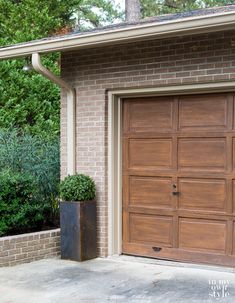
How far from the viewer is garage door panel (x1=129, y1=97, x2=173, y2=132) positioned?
22.7ft

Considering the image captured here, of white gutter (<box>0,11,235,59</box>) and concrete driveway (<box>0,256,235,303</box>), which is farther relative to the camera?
white gutter (<box>0,11,235,59</box>)

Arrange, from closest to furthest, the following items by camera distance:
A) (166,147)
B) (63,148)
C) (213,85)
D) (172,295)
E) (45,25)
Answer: (172,295), (213,85), (166,147), (63,148), (45,25)

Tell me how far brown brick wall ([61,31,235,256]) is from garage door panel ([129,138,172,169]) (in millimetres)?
416

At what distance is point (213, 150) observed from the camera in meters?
6.55

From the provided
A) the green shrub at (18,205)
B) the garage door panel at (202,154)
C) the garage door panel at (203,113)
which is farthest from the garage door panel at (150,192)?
the green shrub at (18,205)

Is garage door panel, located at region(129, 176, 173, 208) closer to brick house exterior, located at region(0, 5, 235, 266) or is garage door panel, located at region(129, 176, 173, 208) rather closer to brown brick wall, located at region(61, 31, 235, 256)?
brick house exterior, located at region(0, 5, 235, 266)

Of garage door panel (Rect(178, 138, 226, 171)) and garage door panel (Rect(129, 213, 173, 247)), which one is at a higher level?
garage door panel (Rect(178, 138, 226, 171))

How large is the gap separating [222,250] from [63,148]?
2.78m

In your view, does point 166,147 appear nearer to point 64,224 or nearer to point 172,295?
point 64,224

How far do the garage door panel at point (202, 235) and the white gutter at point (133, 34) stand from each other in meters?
2.45

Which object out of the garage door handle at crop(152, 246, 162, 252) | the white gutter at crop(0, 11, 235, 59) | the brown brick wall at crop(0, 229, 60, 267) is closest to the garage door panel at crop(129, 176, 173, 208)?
the garage door handle at crop(152, 246, 162, 252)

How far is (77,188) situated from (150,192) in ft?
3.35

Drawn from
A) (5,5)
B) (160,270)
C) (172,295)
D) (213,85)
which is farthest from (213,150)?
(5,5)

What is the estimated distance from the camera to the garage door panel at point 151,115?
6918 millimetres
